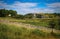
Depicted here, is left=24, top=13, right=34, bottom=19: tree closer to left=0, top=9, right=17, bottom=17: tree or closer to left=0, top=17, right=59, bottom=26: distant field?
left=0, top=17, right=59, bottom=26: distant field

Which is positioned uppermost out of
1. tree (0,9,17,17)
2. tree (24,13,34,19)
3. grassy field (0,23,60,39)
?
tree (0,9,17,17)

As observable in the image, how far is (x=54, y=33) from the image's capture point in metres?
2.59

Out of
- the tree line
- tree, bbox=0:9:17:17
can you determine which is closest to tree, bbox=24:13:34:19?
the tree line

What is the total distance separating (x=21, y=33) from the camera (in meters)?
2.61

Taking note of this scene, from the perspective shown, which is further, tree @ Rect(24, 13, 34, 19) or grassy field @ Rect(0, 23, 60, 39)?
tree @ Rect(24, 13, 34, 19)

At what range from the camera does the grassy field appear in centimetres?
258

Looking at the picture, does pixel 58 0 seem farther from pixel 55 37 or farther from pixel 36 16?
pixel 55 37

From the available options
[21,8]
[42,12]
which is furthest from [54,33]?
[21,8]

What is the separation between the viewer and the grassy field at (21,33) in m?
2.58

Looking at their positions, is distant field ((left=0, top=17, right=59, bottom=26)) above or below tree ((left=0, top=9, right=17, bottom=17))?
below

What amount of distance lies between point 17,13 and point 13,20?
0.18 metres

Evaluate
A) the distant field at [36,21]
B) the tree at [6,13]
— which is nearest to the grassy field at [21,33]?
the distant field at [36,21]

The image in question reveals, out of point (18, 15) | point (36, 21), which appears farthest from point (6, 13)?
point (36, 21)

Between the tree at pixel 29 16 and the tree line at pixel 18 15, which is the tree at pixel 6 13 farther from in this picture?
the tree at pixel 29 16
